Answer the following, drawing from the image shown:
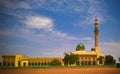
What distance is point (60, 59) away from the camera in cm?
3509

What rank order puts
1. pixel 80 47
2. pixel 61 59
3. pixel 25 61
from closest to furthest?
pixel 61 59, pixel 25 61, pixel 80 47

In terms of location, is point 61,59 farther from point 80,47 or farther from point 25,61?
point 25,61

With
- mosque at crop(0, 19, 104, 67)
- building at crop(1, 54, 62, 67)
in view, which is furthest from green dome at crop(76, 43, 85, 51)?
building at crop(1, 54, 62, 67)

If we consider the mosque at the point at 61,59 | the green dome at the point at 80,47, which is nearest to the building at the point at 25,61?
the mosque at the point at 61,59

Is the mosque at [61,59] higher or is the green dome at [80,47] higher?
the green dome at [80,47]

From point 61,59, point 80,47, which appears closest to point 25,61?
point 61,59

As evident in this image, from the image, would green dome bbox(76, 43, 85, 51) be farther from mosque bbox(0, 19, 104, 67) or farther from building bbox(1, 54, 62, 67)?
building bbox(1, 54, 62, 67)

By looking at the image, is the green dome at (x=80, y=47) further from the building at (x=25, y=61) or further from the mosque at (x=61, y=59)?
the building at (x=25, y=61)

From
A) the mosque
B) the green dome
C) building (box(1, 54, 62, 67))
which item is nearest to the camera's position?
building (box(1, 54, 62, 67))

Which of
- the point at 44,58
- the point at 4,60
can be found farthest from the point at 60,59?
the point at 4,60

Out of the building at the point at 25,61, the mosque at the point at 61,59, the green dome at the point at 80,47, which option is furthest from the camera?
the green dome at the point at 80,47

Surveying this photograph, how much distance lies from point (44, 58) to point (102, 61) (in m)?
9.03

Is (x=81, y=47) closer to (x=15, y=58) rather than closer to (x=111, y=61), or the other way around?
(x=111, y=61)

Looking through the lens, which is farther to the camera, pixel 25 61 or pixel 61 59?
pixel 25 61
